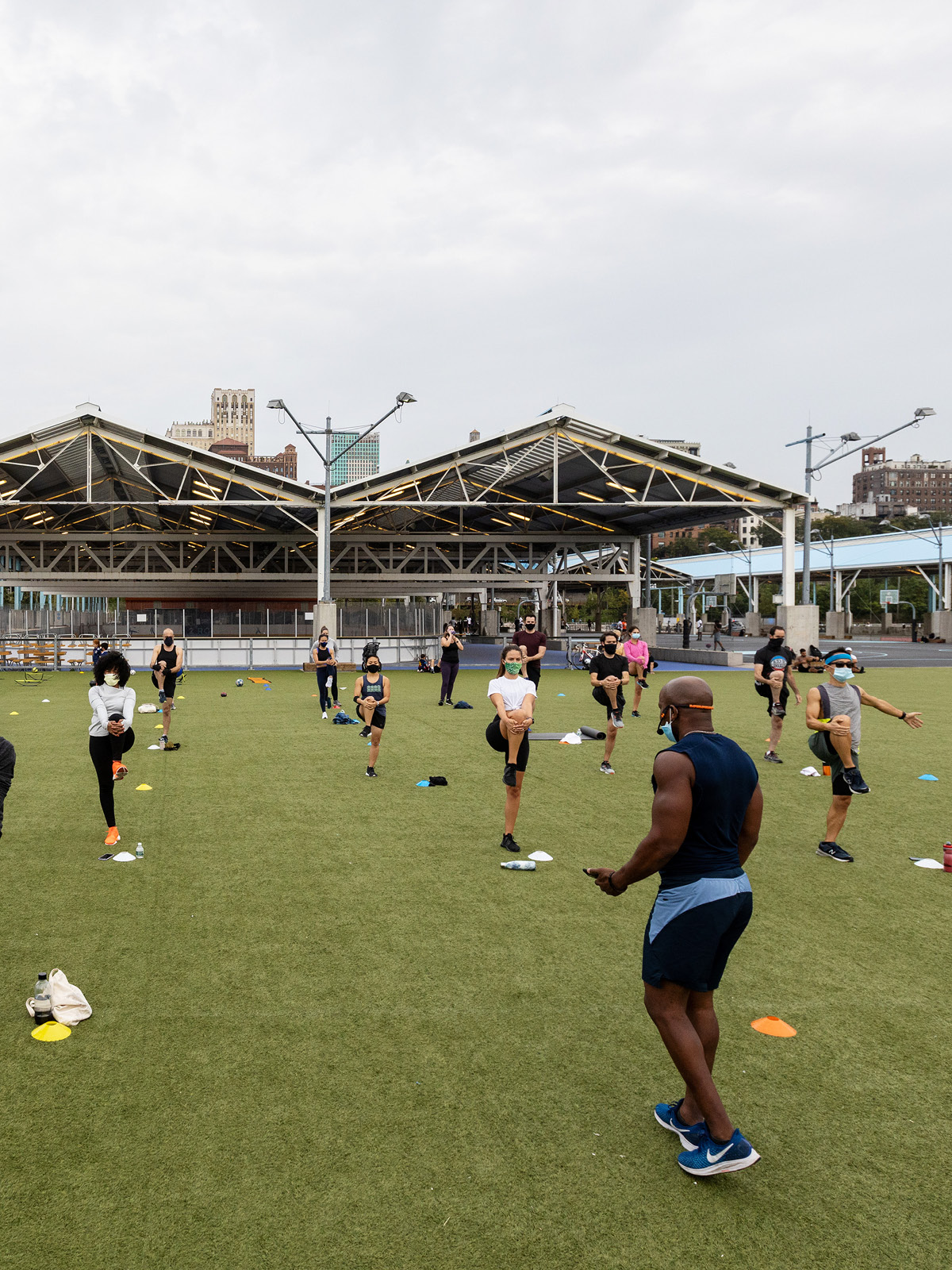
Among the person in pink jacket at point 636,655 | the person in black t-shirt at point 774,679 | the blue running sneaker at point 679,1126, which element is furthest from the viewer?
the person in pink jacket at point 636,655

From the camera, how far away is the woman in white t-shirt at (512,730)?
760 cm

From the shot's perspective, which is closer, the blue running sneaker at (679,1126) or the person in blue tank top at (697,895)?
the person in blue tank top at (697,895)

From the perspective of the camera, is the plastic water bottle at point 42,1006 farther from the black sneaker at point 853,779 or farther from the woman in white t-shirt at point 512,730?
the black sneaker at point 853,779

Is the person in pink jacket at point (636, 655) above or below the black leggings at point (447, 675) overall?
above

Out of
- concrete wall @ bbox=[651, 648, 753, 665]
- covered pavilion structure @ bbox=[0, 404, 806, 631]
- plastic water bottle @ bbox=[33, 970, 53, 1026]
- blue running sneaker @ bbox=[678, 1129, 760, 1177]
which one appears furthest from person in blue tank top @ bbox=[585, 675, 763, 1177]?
concrete wall @ bbox=[651, 648, 753, 665]

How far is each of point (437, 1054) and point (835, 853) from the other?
4.71 metres

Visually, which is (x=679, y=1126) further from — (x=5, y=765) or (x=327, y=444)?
(x=327, y=444)

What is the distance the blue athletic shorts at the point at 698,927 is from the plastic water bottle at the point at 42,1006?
3213mm

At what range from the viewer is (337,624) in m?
33.9

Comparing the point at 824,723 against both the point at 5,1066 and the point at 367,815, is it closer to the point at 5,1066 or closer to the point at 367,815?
the point at 367,815

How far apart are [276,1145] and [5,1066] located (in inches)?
61.5

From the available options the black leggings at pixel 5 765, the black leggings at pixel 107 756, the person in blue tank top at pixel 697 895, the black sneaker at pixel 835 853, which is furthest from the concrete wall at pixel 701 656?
the person in blue tank top at pixel 697 895

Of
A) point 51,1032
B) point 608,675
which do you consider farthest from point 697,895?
point 608,675

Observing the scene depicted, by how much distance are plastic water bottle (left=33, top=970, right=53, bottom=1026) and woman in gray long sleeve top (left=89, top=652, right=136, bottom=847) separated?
3.12 meters
